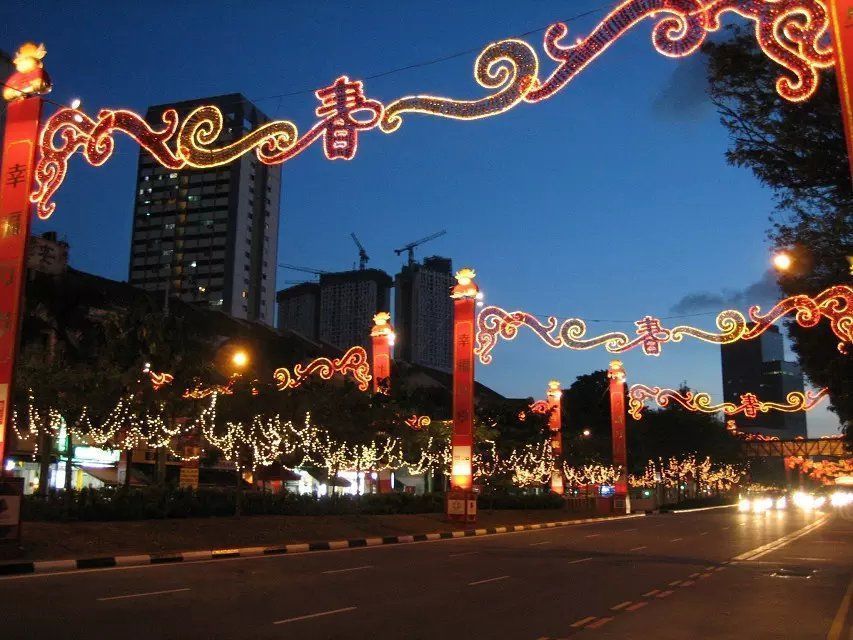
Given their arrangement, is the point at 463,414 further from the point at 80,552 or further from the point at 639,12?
the point at 639,12

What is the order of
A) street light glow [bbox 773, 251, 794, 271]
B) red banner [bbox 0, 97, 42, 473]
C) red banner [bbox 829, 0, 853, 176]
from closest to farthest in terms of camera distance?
red banner [bbox 829, 0, 853, 176] < red banner [bbox 0, 97, 42, 473] < street light glow [bbox 773, 251, 794, 271]

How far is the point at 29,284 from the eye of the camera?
31.8 m

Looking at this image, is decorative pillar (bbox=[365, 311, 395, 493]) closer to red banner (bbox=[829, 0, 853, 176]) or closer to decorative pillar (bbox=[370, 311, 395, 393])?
decorative pillar (bbox=[370, 311, 395, 393])

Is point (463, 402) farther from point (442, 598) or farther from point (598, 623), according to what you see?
point (598, 623)

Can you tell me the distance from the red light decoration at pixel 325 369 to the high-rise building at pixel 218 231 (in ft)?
232

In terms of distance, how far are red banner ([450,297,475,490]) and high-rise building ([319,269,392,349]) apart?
12615 cm

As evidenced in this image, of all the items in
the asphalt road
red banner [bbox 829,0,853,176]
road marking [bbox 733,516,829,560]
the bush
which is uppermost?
A: red banner [bbox 829,0,853,176]

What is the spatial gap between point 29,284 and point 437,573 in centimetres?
2334

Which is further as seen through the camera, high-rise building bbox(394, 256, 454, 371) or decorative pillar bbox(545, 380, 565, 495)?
A: high-rise building bbox(394, 256, 454, 371)

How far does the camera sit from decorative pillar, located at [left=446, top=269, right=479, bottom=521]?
32.1 metres

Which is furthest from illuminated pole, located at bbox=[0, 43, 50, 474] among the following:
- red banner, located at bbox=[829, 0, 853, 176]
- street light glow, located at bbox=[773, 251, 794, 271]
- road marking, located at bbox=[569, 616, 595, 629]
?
street light glow, located at bbox=[773, 251, 794, 271]

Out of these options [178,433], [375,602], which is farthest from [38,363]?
[375,602]

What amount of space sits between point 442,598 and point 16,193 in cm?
1208

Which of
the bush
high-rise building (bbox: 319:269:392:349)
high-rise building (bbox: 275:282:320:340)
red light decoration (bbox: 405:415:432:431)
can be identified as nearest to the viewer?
the bush
